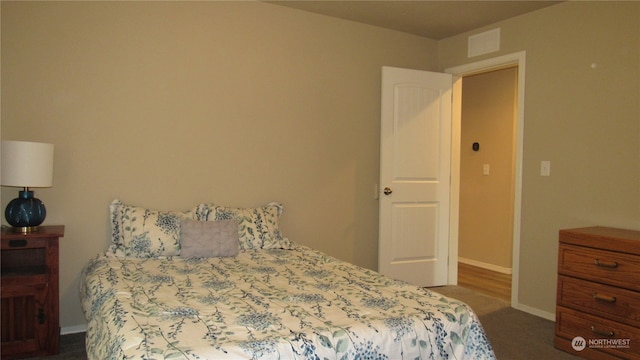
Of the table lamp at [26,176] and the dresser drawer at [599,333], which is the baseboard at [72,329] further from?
the dresser drawer at [599,333]

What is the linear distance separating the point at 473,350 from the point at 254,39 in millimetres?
2662

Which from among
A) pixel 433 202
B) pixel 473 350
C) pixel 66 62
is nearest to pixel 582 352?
pixel 473 350

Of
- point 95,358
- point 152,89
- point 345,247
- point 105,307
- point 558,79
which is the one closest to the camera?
point 95,358

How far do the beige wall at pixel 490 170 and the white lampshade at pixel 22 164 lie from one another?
14.4 ft

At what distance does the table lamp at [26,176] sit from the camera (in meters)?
2.43

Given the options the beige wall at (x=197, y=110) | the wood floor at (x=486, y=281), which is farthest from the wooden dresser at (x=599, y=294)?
the beige wall at (x=197, y=110)

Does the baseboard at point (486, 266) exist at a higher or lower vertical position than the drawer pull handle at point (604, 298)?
lower

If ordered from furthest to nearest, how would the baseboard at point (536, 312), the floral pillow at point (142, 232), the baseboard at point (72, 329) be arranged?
the baseboard at point (536, 312)
the baseboard at point (72, 329)
the floral pillow at point (142, 232)

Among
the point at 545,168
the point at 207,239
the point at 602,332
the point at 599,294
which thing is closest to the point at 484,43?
the point at 545,168

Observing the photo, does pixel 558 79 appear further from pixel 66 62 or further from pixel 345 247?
pixel 66 62

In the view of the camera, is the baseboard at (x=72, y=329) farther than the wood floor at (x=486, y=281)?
No

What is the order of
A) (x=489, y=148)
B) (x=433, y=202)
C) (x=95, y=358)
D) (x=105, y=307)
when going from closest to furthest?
(x=95, y=358) < (x=105, y=307) < (x=433, y=202) < (x=489, y=148)

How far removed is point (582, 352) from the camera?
8.67 ft

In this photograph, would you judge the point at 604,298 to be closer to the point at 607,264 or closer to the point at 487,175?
the point at 607,264
